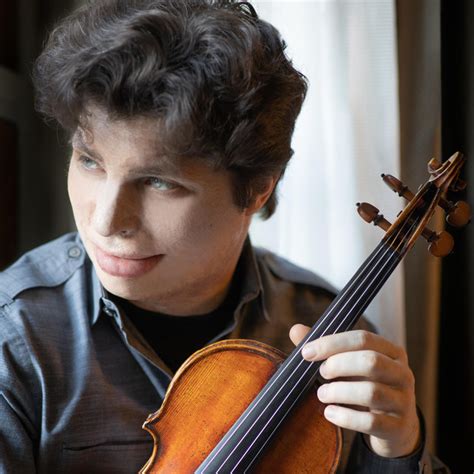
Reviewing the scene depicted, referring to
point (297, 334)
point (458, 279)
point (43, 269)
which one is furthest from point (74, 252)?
point (458, 279)

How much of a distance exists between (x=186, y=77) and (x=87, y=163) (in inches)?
7.7

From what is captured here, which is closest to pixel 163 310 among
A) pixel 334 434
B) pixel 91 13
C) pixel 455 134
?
pixel 334 434

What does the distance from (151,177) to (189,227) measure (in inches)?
3.5

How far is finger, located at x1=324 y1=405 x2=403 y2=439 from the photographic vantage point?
0.95 meters

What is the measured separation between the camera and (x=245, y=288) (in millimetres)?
1243

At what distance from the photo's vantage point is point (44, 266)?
3.96 ft

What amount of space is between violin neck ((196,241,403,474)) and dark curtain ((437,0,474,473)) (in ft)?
1.58

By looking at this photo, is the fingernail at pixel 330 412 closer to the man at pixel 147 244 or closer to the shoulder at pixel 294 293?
the man at pixel 147 244

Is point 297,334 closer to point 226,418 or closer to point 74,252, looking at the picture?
point 226,418

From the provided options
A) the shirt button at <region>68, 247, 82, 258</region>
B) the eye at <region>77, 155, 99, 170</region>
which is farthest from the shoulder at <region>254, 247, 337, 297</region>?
the eye at <region>77, 155, 99, 170</region>

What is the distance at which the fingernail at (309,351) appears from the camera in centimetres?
94

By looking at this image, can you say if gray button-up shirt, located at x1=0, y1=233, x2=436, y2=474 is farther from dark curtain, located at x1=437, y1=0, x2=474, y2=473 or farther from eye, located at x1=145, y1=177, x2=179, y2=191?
dark curtain, located at x1=437, y1=0, x2=474, y2=473

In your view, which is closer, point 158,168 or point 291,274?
point 158,168

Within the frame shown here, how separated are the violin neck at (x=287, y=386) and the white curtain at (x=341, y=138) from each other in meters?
0.45
